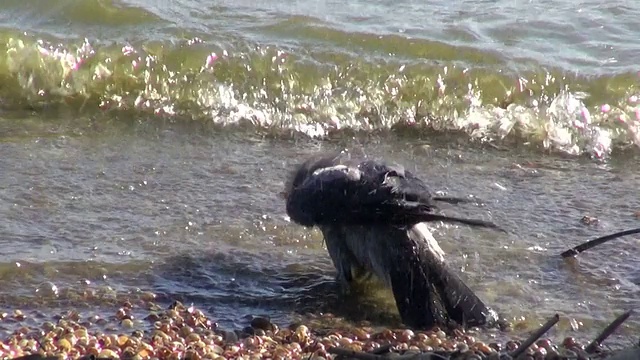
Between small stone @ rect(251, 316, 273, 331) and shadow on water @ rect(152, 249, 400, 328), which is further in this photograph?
shadow on water @ rect(152, 249, 400, 328)

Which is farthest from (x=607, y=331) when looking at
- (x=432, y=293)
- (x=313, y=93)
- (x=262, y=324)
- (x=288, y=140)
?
(x=313, y=93)

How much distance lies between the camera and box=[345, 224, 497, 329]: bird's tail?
4.14m

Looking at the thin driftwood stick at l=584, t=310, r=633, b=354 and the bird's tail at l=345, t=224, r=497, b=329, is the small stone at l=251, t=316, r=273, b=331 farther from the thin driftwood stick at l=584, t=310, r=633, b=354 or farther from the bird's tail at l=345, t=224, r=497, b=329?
the thin driftwood stick at l=584, t=310, r=633, b=354

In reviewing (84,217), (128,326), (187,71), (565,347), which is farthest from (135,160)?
(565,347)

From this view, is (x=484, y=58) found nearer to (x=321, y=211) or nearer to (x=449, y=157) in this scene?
(x=449, y=157)

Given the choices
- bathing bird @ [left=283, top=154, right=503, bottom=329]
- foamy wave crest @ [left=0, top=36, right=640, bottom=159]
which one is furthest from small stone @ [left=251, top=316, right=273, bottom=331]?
foamy wave crest @ [left=0, top=36, right=640, bottom=159]

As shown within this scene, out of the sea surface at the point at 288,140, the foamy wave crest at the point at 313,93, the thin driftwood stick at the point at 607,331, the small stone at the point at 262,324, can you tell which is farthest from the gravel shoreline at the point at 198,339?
the foamy wave crest at the point at 313,93

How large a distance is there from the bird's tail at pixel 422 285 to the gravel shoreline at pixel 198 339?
64 mm

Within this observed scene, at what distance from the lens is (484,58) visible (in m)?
7.62

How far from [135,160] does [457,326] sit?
240 centimetres

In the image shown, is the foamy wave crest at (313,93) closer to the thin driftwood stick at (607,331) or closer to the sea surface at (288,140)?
the sea surface at (288,140)

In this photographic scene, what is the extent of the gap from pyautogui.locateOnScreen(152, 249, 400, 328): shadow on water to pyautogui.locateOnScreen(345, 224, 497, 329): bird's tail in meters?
0.12

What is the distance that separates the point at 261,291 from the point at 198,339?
21.2 inches

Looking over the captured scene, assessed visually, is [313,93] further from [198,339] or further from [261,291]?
[198,339]
